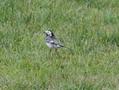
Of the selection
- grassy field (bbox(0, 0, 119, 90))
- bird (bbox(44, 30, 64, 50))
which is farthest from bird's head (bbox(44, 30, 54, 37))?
grassy field (bbox(0, 0, 119, 90))

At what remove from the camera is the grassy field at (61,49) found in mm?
8375

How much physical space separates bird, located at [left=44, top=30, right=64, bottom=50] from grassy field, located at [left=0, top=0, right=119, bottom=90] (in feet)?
0.46

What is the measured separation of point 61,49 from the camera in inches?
398

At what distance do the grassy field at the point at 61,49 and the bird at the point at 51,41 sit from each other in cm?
14

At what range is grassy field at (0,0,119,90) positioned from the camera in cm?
838

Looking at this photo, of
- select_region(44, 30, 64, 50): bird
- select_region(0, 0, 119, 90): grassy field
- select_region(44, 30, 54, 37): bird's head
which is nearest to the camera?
select_region(0, 0, 119, 90): grassy field

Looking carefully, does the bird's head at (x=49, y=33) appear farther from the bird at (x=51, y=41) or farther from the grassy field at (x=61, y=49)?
the grassy field at (x=61, y=49)

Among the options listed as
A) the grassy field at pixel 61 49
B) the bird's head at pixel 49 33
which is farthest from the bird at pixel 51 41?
the grassy field at pixel 61 49

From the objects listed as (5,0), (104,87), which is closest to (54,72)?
(104,87)

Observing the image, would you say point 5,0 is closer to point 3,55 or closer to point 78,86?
point 3,55

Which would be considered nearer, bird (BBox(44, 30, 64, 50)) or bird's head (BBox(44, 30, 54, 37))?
bird (BBox(44, 30, 64, 50))

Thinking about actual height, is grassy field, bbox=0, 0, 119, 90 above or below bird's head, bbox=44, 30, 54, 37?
below

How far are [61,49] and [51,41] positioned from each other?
1.21 ft

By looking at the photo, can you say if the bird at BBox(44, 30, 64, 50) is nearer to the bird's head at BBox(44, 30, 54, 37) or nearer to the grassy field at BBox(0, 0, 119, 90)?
the bird's head at BBox(44, 30, 54, 37)
